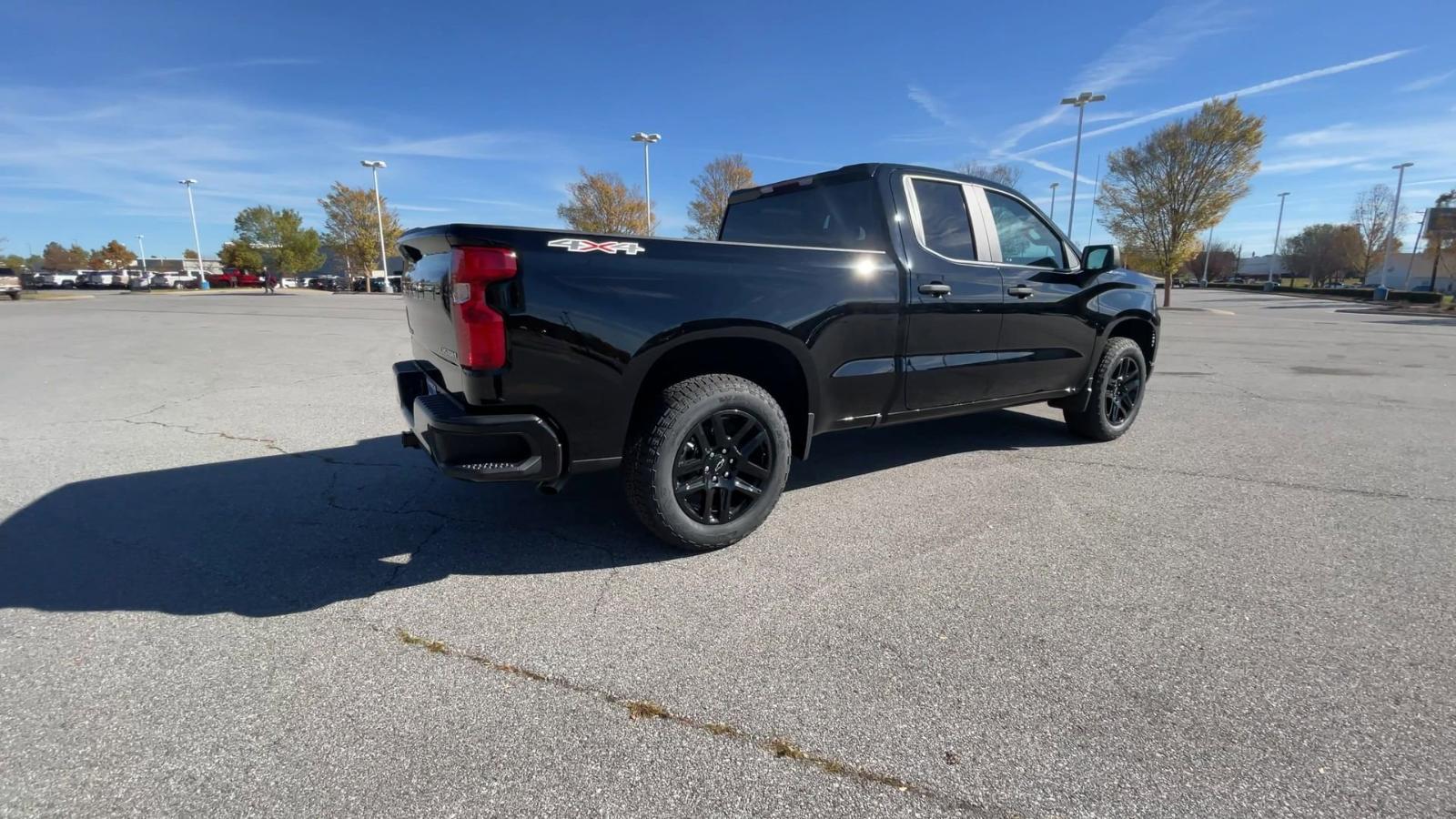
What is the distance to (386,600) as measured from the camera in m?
2.80

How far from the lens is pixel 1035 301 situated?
4.45 metres

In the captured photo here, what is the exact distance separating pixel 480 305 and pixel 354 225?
5937 centimetres

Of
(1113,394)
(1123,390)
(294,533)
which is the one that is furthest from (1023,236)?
(294,533)

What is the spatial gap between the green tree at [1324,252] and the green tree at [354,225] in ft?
288

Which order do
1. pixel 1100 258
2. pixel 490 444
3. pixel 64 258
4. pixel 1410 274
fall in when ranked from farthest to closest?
pixel 64 258 < pixel 1410 274 < pixel 1100 258 < pixel 490 444

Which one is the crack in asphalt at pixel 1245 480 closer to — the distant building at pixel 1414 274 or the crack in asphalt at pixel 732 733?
the crack in asphalt at pixel 732 733

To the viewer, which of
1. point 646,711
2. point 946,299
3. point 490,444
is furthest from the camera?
point 946,299

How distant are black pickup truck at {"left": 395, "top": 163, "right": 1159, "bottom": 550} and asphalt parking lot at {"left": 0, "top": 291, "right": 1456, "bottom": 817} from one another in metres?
0.54

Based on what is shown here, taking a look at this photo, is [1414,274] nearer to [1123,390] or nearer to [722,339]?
[1123,390]

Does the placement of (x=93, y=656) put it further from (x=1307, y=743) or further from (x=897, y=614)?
(x=1307, y=743)

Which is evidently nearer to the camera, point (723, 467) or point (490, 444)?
point (490, 444)

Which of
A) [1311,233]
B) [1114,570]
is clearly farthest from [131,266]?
[1311,233]

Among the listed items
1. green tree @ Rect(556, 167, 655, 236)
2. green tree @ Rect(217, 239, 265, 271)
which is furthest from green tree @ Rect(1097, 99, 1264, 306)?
green tree @ Rect(217, 239, 265, 271)

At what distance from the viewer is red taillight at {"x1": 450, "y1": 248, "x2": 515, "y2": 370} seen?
255cm
